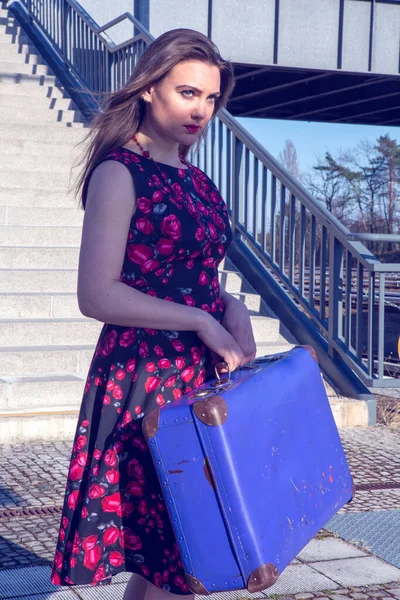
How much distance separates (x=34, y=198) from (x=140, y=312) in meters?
6.47

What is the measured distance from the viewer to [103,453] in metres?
2.00

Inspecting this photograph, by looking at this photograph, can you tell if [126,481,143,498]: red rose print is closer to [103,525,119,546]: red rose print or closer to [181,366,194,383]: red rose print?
[103,525,119,546]: red rose print

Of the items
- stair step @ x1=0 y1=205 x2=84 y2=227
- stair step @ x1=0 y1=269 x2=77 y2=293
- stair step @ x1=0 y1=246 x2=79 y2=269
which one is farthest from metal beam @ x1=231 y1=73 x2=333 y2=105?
stair step @ x1=0 y1=269 x2=77 y2=293

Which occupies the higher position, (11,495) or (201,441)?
(201,441)

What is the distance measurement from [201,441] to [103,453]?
0.37 meters

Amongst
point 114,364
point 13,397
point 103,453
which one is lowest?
point 13,397

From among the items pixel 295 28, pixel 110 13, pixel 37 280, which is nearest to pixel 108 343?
pixel 37 280

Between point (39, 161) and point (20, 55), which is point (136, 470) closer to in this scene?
point (39, 161)

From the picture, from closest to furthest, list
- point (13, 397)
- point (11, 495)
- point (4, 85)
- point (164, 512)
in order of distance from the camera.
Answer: point (164, 512), point (11, 495), point (13, 397), point (4, 85)

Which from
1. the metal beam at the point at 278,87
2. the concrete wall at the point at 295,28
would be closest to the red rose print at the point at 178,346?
the concrete wall at the point at 295,28

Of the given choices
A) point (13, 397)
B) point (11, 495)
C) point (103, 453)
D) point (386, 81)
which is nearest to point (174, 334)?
point (103, 453)

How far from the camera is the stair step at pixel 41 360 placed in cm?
574

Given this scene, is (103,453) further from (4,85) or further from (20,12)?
(20,12)

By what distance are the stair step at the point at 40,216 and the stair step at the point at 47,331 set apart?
5.25 feet
